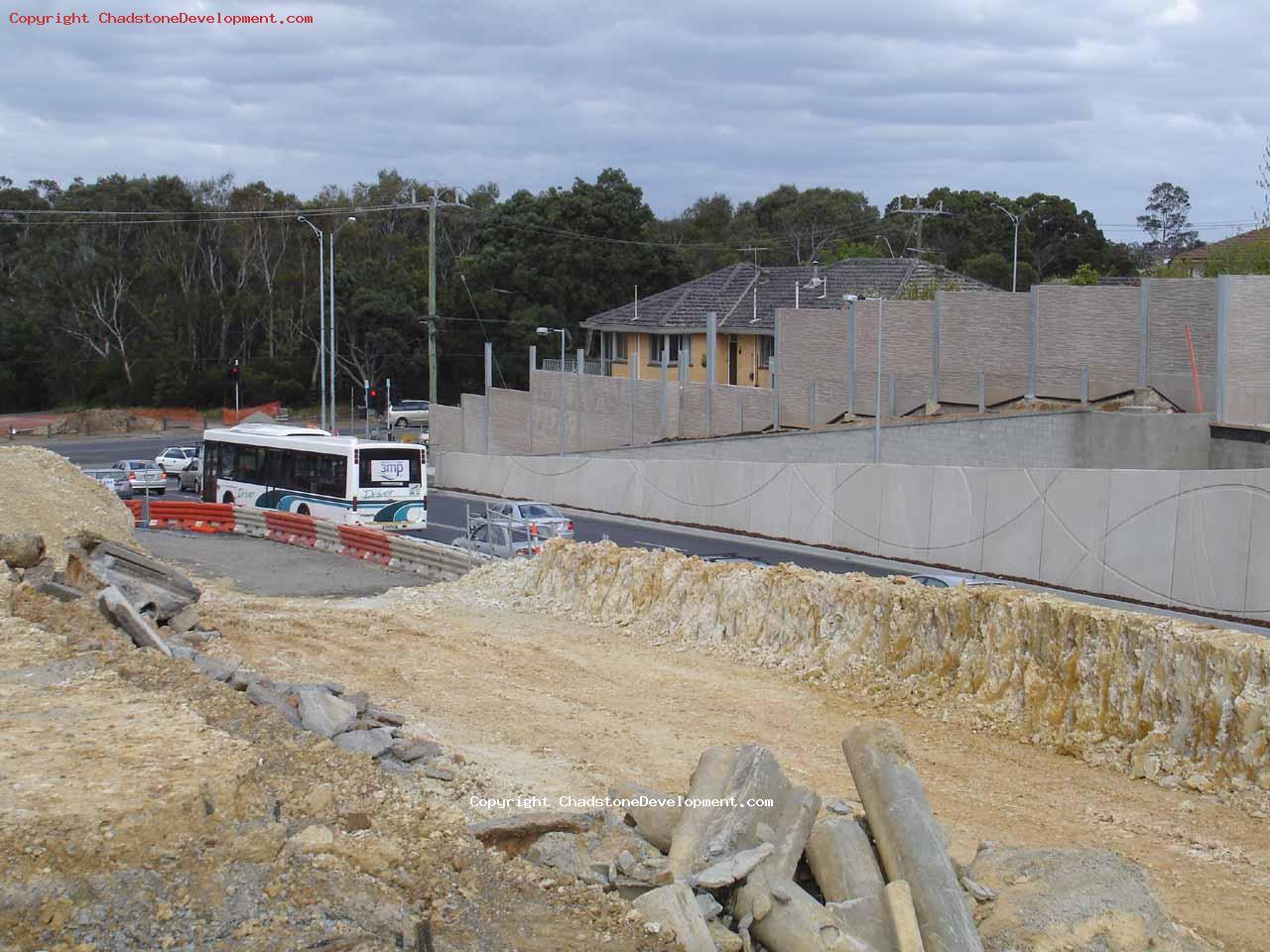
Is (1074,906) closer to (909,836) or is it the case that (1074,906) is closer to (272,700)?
(909,836)

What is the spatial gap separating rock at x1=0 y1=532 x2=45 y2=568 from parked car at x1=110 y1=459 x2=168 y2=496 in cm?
3053

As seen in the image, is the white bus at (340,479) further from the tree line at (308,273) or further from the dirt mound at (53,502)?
the tree line at (308,273)

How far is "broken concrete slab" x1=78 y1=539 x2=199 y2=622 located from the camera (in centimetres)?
1728

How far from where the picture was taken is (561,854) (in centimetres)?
860

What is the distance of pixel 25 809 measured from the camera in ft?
26.2

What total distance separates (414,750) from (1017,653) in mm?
7197

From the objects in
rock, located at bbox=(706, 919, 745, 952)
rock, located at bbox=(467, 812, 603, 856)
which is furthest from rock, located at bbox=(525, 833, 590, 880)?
rock, located at bbox=(706, 919, 745, 952)

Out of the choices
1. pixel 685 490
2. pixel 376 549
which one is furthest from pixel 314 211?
pixel 376 549

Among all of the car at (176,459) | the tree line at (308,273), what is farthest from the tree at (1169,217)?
the car at (176,459)

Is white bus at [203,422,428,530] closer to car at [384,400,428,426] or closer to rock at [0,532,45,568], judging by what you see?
rock at [0,532,45,568]

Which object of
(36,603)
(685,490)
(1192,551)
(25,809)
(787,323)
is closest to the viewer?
(25,809)

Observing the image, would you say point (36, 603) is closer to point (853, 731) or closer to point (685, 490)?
point (853, 731)

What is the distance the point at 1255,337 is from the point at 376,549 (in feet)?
79.5

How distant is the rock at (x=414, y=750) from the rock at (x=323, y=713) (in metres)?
0.59
